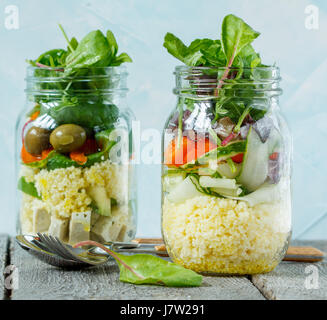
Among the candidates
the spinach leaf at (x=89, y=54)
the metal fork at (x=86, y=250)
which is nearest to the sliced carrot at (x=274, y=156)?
the metal fork at (x=86, y=250)

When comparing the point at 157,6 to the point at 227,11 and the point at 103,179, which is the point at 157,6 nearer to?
the point at 227,11

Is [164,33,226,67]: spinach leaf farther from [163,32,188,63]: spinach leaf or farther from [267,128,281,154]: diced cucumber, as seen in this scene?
[267,128,281,154]: diced cucumber

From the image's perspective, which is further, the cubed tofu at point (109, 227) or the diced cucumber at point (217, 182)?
the cubed tofu at point (109, 227)

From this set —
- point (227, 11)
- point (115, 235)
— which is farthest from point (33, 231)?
point (227, 11)

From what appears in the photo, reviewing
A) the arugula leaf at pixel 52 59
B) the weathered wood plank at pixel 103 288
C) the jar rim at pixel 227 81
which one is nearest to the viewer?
the weathered wood plank at pixel 103 288

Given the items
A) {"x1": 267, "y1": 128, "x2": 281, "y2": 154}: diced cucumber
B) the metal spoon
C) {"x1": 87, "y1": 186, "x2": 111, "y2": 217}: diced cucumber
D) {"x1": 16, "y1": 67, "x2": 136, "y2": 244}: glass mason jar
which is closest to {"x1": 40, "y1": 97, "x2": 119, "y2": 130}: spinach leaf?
{"x1": 16, "y1": 67, "x2": 136, "y2": 244}: glass mason jar

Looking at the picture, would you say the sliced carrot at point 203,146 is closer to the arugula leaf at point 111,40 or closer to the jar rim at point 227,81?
the jar rim at point 227,81
